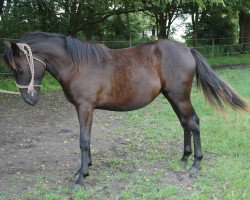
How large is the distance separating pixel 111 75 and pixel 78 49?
0.52 m

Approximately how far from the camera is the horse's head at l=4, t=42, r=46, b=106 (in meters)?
4.29

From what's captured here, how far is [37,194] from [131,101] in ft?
5.19

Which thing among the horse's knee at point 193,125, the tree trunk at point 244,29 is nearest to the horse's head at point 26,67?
the horse's knee at point 193,125

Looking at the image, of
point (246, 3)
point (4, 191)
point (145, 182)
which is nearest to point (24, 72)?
point (4, 191)

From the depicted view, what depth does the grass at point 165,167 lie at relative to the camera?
4.34 meters

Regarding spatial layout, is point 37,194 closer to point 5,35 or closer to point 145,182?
point 145,182

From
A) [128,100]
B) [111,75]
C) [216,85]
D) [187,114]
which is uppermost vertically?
[111,75]

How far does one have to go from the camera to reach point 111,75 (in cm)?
482

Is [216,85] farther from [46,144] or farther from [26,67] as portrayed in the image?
[46,144]

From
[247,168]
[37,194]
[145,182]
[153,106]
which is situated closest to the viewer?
[37,194]

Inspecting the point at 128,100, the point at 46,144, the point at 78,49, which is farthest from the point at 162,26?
the point at 78,49

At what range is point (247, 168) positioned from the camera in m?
5.08

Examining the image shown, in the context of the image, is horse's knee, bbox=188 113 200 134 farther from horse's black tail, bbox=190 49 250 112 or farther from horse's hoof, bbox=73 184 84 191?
horse's hoof, bbox=73 184 84 191

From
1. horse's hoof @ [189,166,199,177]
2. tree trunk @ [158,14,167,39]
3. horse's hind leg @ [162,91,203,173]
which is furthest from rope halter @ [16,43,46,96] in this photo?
tree trunk @ [158,14,167,39]
